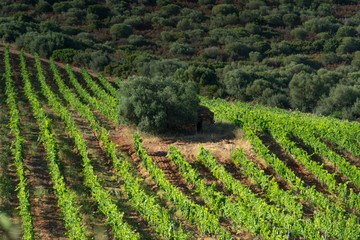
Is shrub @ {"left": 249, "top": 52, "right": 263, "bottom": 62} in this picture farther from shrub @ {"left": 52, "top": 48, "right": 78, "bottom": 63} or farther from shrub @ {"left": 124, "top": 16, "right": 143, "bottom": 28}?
shrub @ {"left": 52, "top": 48, "right": 78, "bottom": 63}

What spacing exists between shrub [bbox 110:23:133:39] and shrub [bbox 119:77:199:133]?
3463 centimetres

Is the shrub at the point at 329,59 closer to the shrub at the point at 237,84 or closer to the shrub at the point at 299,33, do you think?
the shrub at the point at 299,33

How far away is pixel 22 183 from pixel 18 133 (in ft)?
14.6

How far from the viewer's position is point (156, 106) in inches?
698

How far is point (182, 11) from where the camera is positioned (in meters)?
62.3

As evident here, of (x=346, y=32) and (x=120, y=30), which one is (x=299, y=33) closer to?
(x=346, y=32)

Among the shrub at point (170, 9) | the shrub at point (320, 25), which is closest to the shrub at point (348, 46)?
the shrub at point (320, 25)

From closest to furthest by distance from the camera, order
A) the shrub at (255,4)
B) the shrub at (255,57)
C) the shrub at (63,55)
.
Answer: the shrub at (63,55)
the shrub at (255,57)
the shrub at (255,4)

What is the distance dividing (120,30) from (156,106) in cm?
3664

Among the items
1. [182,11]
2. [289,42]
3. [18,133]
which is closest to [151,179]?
[18,133]

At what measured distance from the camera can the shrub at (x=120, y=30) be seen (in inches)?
2035

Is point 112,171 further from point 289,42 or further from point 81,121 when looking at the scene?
point 289,42

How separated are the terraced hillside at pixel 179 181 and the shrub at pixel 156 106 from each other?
74 cm

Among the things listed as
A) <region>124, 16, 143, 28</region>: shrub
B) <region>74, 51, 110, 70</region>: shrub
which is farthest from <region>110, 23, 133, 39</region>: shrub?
<region>74, 51, 110, 70</region>: shrub
